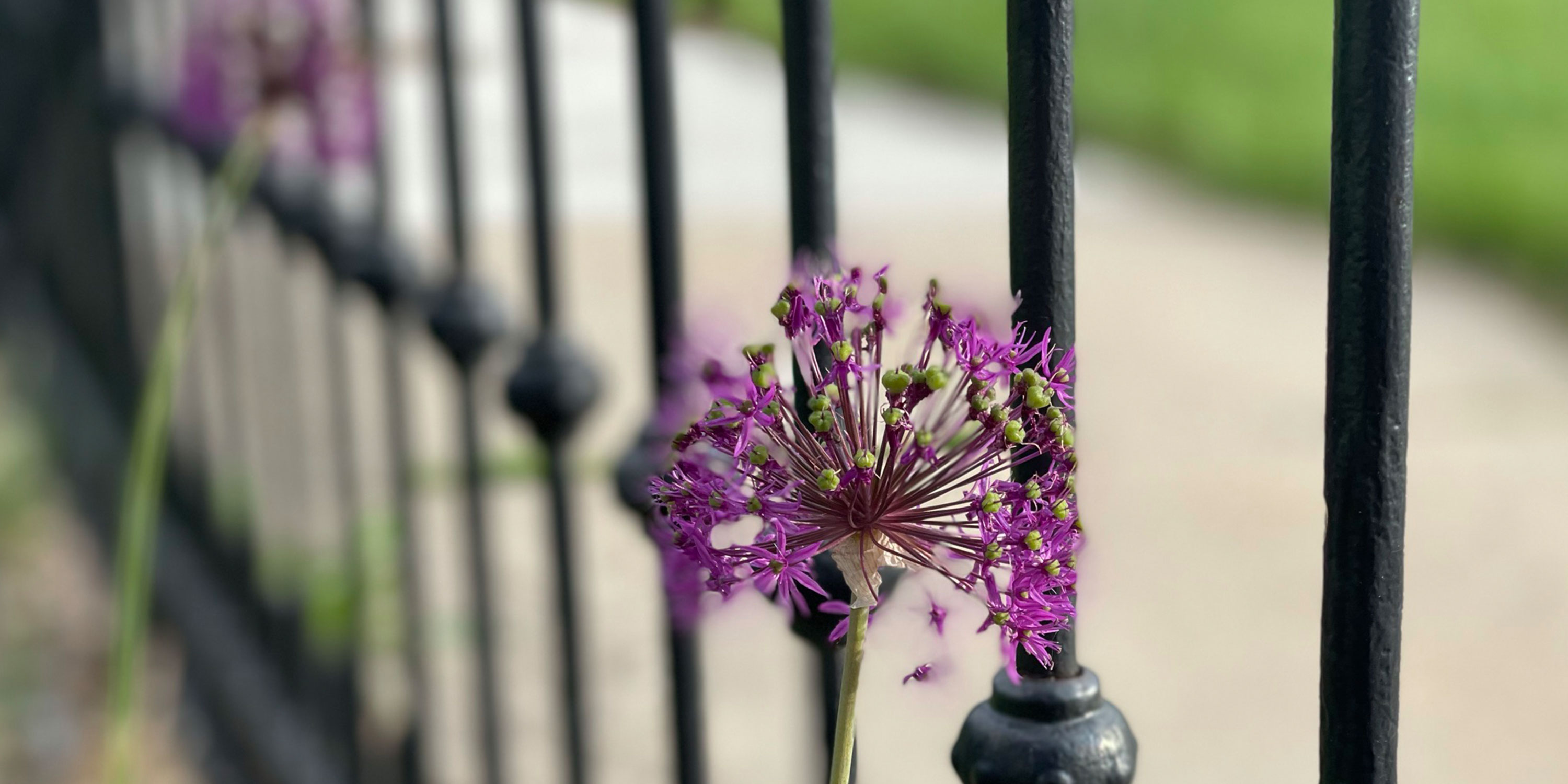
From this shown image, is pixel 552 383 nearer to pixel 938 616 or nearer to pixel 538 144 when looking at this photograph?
pixel 538 144

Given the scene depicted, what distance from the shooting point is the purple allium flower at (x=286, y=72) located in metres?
1.41

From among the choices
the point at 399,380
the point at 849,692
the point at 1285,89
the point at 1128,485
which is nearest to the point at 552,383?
the point at 399,380

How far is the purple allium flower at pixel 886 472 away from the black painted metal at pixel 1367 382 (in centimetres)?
11

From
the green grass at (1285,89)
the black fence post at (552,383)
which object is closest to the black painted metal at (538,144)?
the black fence post at (552,383)

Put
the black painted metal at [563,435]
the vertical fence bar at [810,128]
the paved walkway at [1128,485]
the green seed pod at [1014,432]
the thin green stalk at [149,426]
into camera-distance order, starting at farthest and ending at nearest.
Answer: the paved walkway at [1128,485] < the black painted metal at [563,435] < the thin green stalk at [149,426] < the vertical fence bar at [810,128] < the green seed pod at [1014,432]

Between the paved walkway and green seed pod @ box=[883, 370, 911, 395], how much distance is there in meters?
0.05

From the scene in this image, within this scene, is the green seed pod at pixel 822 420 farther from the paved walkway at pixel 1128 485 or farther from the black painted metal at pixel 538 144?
the black painted metal at pixel 538 144

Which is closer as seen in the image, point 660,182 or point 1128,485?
point 660,182

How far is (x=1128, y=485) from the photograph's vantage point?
11.3 feet

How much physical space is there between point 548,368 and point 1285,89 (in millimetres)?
7192

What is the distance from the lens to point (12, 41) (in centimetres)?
336

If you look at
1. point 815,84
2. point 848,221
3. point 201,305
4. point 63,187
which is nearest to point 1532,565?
point 848,221

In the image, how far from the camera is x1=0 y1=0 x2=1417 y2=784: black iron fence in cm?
52

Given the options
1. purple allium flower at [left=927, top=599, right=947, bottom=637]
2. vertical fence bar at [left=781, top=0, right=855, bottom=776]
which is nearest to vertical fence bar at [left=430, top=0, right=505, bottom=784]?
vertical fence bar at [left=781, top=0, right=855, bottom=776]
